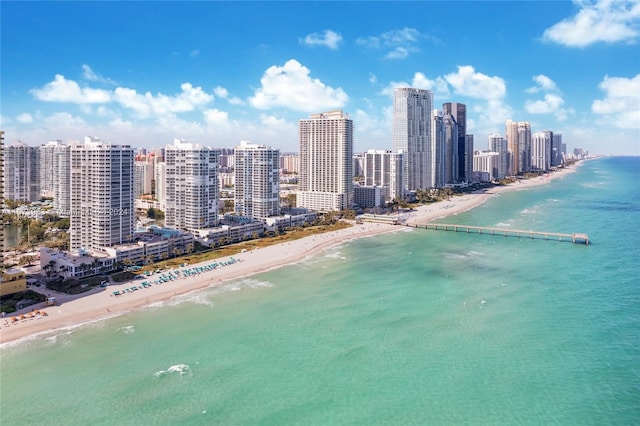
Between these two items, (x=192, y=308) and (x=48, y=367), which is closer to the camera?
(x=48, y=367)

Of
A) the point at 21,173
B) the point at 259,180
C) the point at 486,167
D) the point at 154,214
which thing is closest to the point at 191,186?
the point at 259,180

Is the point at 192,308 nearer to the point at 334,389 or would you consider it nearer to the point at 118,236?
the point at 334,389

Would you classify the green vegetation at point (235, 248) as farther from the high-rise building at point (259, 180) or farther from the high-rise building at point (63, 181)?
the high-rise building at point (63, 181)

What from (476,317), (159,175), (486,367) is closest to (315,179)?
(159,175)

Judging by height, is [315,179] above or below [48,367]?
above

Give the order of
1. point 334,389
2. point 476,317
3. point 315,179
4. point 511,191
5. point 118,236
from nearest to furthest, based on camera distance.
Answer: point 334,389, point 476,317, point 118,236, point 315,179, point 511,191

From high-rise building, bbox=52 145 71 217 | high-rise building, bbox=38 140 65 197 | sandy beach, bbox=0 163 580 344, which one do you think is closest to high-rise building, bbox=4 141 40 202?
high-rise building, bbox=38 140 65 197

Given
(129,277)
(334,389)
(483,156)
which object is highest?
(483,156)
